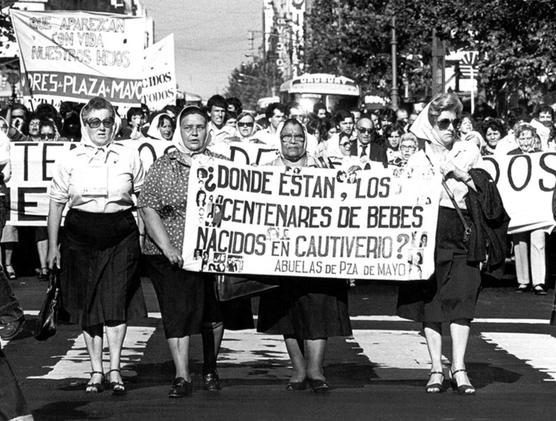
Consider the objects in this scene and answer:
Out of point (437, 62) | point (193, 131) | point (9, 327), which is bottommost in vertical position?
point (9, 327)

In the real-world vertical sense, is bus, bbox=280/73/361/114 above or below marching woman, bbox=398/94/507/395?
above

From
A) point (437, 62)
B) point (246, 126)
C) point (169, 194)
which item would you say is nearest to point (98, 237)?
point (169, 194)

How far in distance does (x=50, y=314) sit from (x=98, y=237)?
56 centimetres

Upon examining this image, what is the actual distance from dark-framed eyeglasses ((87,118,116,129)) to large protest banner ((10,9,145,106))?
43.0ft

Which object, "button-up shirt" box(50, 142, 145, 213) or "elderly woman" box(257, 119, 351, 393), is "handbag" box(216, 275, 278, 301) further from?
"button-up shirt" box(50, 142, 145, 213)

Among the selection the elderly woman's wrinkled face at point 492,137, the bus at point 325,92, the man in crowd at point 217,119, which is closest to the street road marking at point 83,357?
the man in crowd at point 217,119

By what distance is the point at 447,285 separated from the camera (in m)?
10.1

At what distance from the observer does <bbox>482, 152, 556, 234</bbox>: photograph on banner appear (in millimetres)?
17906

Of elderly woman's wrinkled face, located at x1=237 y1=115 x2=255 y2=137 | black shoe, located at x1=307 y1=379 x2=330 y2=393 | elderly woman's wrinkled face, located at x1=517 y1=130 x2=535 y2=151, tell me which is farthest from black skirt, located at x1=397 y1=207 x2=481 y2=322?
elderly woman's wrinkled face, located at x1=237 y1=115 x2=255 y2=137

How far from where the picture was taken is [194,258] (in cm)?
1009

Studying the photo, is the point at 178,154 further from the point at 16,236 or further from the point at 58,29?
the point at 58,29

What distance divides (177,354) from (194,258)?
0.61 m

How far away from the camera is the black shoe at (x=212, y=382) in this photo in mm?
10117

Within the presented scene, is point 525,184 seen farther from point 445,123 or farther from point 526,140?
point 445,123
